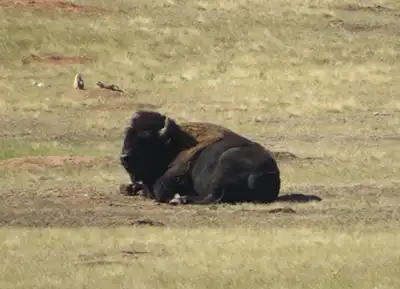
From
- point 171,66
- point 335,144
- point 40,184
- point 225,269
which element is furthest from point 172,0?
point 225,269

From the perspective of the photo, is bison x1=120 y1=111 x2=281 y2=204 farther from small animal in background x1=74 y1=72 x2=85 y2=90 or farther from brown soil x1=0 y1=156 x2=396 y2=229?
small animal in background x1=74 y1=72 x2=85 y2=90

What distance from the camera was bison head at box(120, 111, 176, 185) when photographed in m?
18.2

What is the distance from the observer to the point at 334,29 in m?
52.4

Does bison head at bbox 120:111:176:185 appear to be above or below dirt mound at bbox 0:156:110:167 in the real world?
above

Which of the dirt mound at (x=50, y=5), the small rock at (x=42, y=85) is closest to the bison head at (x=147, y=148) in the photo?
the small rock at (x=42, y=85)

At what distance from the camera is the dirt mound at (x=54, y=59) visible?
43219mm

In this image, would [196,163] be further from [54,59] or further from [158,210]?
[54,59]

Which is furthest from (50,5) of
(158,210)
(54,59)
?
(158,210)

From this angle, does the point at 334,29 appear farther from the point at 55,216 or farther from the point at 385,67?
the point at 55,216

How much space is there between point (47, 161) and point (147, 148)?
4655 mm

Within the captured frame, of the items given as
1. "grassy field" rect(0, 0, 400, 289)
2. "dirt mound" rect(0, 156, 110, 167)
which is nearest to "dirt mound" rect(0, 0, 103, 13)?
"grassy field" rect(0, 0, 400, 289)

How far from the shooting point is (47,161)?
22.5 m

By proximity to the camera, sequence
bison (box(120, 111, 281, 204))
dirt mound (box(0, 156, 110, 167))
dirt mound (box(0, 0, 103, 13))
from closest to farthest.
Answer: bison (box(120, 111, 281, 204)), dirt mound (box(0, 156, 110, 167)), dirt mound (box(0, 0, 103, 13))

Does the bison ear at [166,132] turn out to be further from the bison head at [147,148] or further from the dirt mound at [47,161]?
the dirt mound at [47,161]
